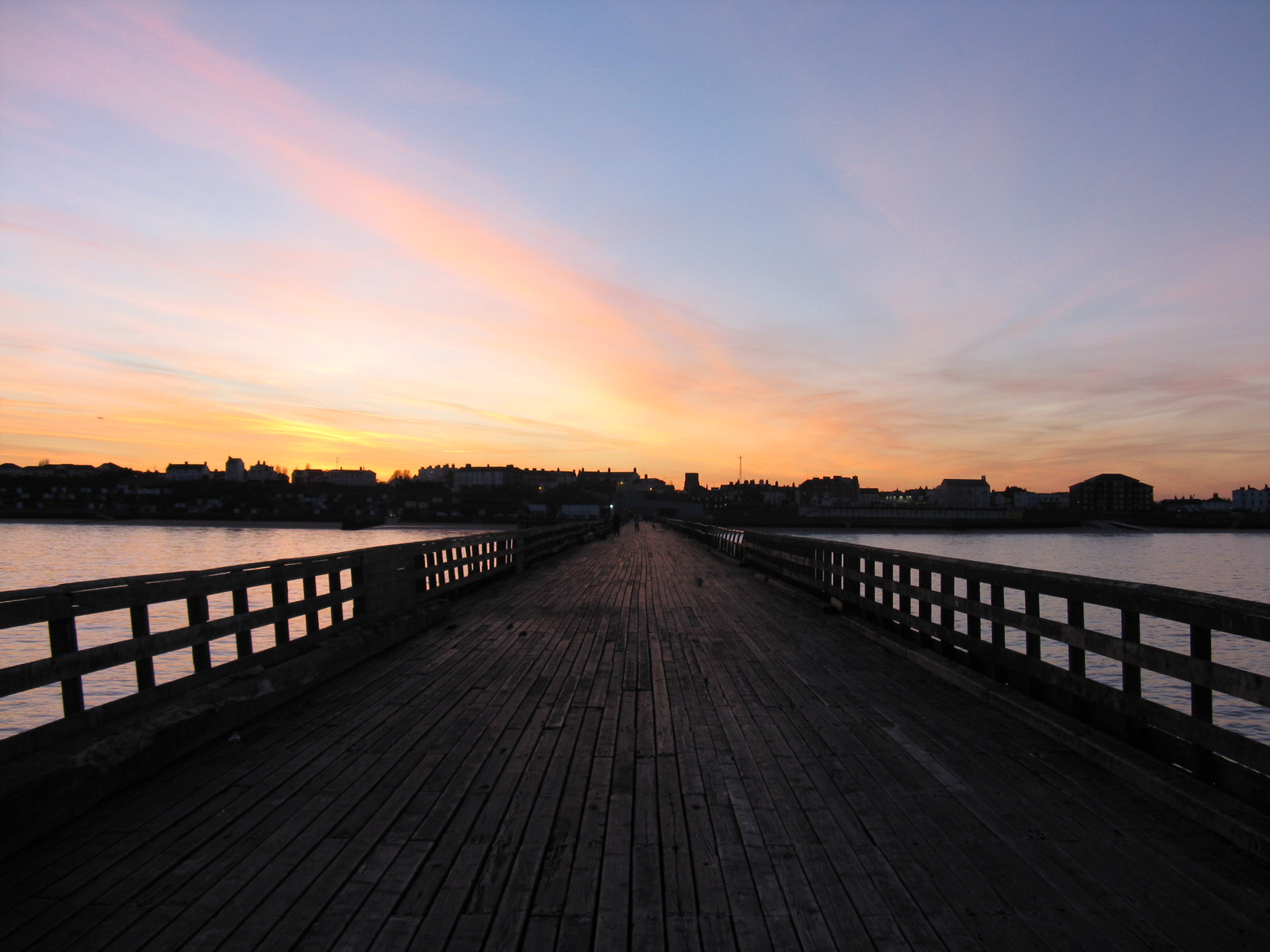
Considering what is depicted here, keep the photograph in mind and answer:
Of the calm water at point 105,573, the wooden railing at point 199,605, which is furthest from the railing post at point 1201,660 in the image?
the calm water at point 105,573

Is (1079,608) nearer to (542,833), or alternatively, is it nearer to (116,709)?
(542,833)

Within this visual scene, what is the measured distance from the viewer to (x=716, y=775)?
4879 mm

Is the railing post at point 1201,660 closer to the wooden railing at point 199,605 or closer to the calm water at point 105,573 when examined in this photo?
the wooden railing at point 199,605

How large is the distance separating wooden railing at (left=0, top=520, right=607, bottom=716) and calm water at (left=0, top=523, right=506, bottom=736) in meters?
0.46

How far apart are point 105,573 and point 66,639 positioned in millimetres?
55929

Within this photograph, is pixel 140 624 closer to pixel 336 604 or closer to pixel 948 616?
pixel 336 604

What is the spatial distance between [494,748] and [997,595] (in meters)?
4.73

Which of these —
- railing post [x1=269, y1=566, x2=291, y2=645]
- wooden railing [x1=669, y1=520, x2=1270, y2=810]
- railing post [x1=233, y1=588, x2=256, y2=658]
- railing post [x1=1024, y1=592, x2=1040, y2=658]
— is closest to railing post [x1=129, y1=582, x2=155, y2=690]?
railing post [x1=233, y1=588, x2=256, y2=658]

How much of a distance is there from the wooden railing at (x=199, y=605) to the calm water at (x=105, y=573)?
46 centimetres

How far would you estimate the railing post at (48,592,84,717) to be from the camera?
14.7 ft

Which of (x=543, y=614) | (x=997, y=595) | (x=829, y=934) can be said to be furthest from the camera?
(x=543, y=614)

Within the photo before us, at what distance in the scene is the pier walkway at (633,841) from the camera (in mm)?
3088


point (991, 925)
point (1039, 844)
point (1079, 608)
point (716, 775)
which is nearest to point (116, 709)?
point (716, 775)

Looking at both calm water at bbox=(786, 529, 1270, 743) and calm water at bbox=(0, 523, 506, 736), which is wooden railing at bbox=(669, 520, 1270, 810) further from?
calm water at bbox=(0, 523, 506, 736)
